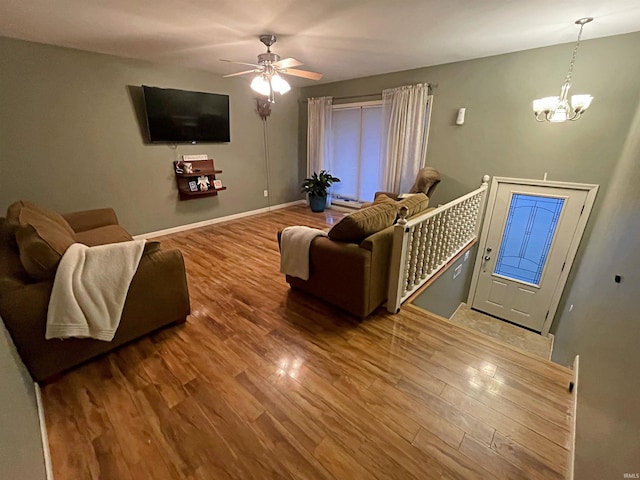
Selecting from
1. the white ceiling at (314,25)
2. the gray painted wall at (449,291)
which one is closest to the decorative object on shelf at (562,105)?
the white ceiling at (314,25)

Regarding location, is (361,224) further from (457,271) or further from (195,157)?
(195,157)

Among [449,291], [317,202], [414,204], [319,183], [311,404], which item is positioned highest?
[414,204]

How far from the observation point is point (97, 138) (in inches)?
136

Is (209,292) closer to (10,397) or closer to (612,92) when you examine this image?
(10,397)

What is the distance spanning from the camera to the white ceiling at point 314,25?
6.93ft

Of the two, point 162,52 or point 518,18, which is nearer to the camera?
point 518,18

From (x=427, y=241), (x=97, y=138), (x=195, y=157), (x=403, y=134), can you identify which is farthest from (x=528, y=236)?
(x=97, y=138)

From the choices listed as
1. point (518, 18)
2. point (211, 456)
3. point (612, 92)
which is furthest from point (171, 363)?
point (612, 92)

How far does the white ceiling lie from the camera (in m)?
2.11

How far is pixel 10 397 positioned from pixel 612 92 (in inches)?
193

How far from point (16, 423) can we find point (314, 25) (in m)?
3.16

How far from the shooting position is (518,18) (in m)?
2.34

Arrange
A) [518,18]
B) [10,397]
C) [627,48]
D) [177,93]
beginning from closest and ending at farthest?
[10,397] < [518,18] < [627,48] < [177,93]

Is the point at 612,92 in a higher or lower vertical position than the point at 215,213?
higher
